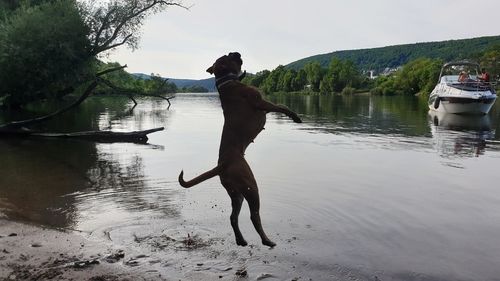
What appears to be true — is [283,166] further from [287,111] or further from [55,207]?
[287,111]

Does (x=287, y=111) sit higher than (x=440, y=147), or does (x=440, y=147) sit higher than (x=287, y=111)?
(x=287, y=111)

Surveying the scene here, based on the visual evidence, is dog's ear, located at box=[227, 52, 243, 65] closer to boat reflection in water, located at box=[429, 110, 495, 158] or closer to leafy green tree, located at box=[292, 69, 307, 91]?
boat reflection in water, located at box=[429, 110, 495, 158]

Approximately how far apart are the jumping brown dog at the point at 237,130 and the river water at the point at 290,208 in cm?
92

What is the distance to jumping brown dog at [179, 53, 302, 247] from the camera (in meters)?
6.14

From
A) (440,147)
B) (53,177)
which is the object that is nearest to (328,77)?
(440,147)

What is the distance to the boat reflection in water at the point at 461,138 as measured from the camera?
19.0m

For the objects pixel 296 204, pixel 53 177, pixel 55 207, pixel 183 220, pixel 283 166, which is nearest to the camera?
pixel 183 220

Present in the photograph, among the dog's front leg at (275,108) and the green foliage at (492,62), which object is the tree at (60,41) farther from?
the green foliage at (492,62)

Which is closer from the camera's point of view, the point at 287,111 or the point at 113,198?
the point at 287,111

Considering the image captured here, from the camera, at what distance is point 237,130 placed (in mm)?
6293

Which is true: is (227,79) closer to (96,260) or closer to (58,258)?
(96,260)

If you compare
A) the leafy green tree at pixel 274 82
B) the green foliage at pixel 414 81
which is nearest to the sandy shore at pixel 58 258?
the green foliage at pixel 414 81

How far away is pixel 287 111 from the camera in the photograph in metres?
5.85

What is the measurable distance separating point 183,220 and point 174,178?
4.36 m
